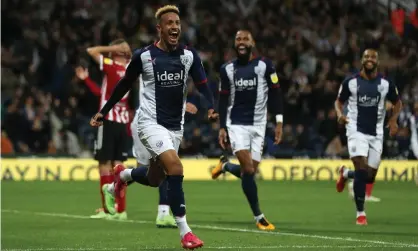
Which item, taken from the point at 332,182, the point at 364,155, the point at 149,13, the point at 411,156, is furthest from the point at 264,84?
the point at 149,13

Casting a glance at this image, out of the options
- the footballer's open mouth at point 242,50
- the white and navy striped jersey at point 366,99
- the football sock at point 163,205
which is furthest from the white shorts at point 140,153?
the white and navy striped jersey at point 366,99

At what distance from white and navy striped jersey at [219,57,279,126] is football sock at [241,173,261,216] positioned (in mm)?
890

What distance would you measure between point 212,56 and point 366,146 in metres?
14.4

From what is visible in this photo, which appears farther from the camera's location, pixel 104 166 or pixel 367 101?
pixel 104 166

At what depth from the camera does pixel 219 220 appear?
15117 mm

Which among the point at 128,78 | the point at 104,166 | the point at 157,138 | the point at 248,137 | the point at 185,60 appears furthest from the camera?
the point at 104,166

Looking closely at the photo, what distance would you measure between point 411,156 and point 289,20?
7.25 meters

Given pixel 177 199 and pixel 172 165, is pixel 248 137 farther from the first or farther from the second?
pixel 177 199

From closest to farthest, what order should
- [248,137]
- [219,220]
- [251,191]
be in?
[251,191]
[248,137]
[219,220]

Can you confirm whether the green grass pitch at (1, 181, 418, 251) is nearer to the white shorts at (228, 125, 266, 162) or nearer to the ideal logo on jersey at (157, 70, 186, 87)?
the white shorts at (228, 125, 266, 162)

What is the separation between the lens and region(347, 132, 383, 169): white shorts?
49.4ft

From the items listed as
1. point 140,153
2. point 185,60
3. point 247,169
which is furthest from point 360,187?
point 185,60

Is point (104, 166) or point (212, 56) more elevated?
point (212, 56)

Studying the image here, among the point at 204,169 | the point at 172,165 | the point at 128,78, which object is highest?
the point at 128,78
